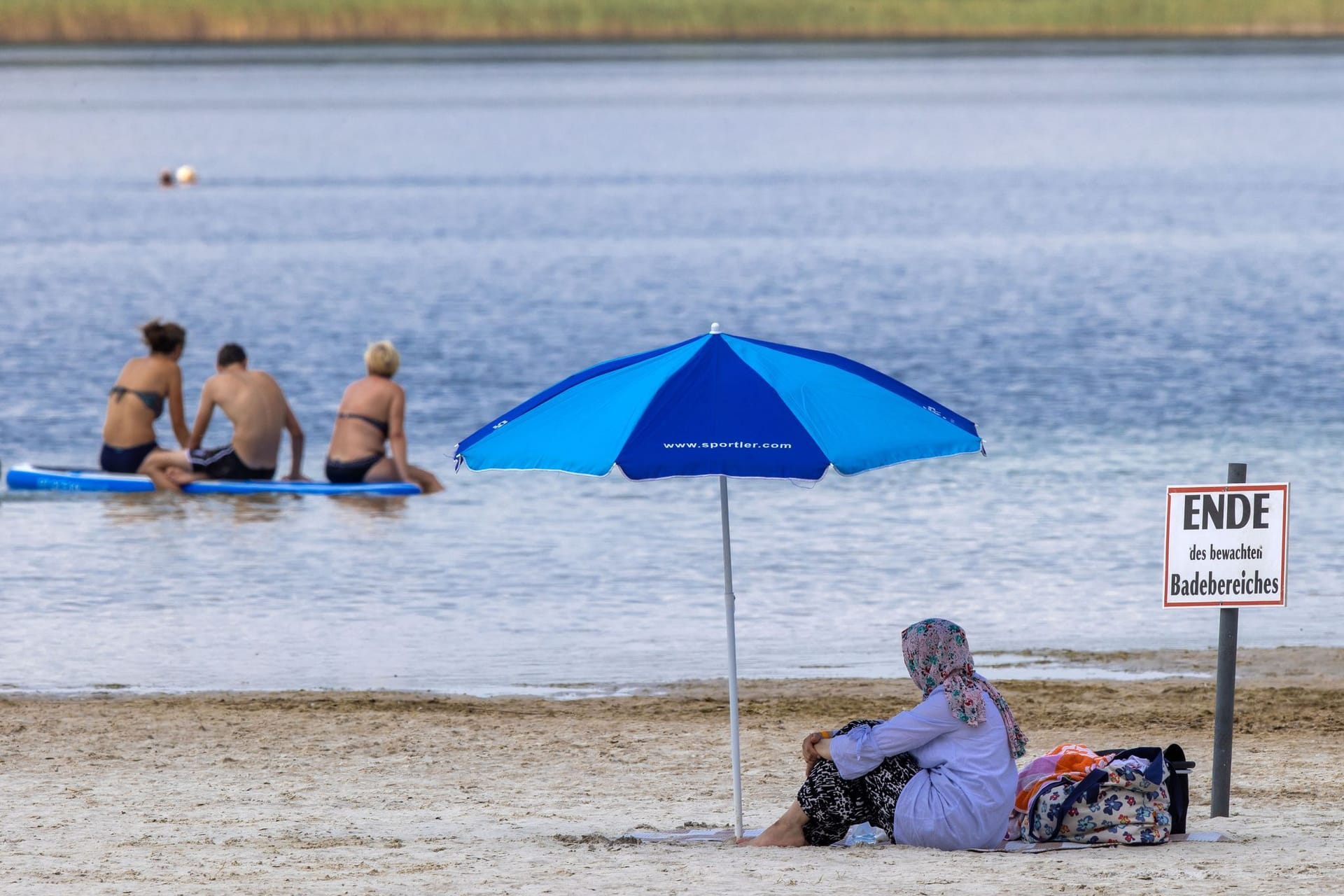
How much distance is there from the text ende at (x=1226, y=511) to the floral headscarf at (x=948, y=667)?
0.88 meters

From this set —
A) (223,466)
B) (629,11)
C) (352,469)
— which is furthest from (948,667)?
(629,11)

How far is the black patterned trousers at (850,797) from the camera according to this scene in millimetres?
6879

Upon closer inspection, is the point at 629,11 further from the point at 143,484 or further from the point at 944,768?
the point at 944,768

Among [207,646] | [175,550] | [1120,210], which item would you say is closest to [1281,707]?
[207,646]

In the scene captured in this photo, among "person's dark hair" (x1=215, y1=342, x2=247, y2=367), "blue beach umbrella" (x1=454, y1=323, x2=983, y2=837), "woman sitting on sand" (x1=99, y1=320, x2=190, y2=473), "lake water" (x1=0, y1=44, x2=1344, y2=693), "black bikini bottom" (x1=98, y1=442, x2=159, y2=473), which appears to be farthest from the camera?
"black bikini bottom" (x1=98, y1=442, x2=159, y2=473)

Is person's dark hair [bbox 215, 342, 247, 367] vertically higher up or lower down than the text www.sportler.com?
lower down

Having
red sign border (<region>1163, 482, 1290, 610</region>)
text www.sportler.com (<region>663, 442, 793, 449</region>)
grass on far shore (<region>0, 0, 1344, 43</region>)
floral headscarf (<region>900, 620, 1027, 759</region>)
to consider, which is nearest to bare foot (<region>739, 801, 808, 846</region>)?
floral headscarf (<region>900, 620, 1027, 759</region>)

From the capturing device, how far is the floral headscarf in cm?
662

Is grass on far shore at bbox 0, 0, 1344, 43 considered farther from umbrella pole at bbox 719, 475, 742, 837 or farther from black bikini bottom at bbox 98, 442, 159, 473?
umbrella pole at bbox 719, 475, 742, 837

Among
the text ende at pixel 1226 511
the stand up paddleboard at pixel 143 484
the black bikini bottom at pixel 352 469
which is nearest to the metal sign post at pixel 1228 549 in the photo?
the text ende at pixel 1226 511

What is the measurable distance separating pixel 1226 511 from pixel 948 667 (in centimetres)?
108

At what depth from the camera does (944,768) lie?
6773mm

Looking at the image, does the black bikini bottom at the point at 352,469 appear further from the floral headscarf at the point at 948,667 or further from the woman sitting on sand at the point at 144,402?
the floral headscarf at the point at 948,667

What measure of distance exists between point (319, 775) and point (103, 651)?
369 centimetres
